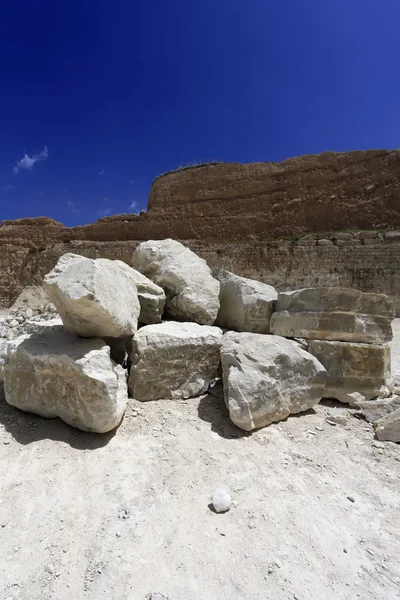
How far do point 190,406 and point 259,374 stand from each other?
0.74 meters

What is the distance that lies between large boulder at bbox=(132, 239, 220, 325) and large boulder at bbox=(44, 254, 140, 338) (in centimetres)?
102

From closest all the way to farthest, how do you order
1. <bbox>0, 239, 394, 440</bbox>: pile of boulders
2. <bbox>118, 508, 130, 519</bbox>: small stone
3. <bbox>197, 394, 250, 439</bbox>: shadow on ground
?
<bbox>118, 508, 130, 519</bbox>: small stone → <bbox>0, 239, 394, 440</bbox>: pile of boulders → <bbox>197, 394, 250, 439</bbox>: shadow on ground

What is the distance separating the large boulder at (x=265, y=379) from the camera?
2668 mm

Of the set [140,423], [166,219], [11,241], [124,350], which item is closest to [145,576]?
[140,423]

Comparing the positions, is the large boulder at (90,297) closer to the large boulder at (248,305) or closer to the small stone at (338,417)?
the large boulder at (248,305)

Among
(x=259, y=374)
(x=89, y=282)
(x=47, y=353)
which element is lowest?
(x=259, y=374)

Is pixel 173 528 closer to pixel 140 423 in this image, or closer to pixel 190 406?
pixel 140 423

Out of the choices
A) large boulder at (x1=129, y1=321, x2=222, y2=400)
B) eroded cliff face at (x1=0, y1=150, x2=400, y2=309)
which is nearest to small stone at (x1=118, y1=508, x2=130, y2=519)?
large boulder at (x1=129, y1=321, x2=222, y2=400)

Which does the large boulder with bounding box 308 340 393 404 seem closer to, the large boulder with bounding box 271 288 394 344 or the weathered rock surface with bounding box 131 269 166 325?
the large boulder with bounding box 271 288 394 344

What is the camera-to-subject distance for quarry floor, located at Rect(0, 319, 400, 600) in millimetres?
1471

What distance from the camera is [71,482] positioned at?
2.04 m

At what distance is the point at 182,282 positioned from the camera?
4031 mm

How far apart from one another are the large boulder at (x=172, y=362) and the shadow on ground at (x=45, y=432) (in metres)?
0.57

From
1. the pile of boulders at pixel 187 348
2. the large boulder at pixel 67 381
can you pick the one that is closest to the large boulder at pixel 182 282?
the pile of boulders at pixel 187 348
